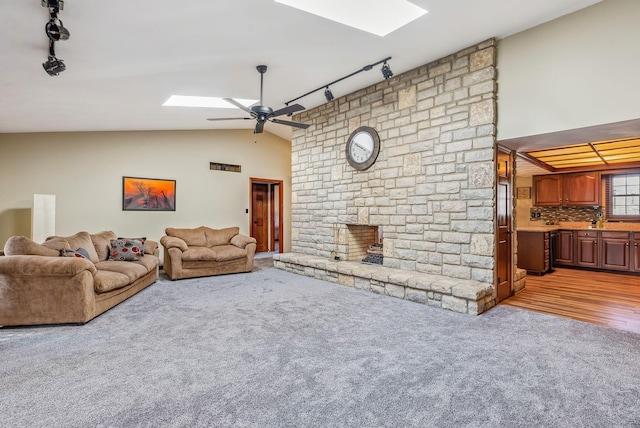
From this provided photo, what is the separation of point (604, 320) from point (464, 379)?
A: 224 cm

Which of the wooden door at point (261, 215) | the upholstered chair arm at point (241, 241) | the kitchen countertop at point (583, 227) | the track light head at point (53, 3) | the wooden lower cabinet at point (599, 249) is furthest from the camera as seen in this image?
the wooden door at point (261, 215)

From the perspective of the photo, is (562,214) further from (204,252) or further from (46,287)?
(46,287)

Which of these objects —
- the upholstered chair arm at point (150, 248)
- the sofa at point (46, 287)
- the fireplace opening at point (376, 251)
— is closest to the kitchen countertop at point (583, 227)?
the fireplace opening at point (376, 251)

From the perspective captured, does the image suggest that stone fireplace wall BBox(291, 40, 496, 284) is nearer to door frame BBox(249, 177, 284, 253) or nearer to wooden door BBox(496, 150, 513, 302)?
wooden door BBox(496, 150, 513, 302)

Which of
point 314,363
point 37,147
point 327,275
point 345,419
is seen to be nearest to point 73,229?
point 37,147

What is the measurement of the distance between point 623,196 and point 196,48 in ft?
25.2

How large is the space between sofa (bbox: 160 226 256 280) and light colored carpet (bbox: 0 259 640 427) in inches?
67.4

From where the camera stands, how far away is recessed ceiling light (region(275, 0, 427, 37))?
9.24 feet

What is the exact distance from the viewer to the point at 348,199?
5.32m

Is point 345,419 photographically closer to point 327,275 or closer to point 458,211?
point 458,211

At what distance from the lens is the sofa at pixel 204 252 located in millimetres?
5191

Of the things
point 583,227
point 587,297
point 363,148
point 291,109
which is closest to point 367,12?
point 291,109

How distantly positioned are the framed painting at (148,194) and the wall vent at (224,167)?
0.90 metres

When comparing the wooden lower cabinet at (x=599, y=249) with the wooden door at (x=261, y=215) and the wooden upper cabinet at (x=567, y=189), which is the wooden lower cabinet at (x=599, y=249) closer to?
the wooden upper cabinet at (x=567, y=189)
